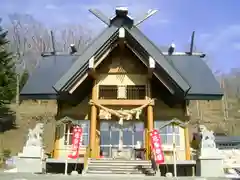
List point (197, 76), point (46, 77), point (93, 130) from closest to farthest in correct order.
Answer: point (93, 130)
point (197, 76)
point (46, 77)

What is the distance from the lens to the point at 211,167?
1368cm

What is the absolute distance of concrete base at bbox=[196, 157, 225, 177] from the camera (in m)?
13.6

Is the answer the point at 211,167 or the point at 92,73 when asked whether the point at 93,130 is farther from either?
the point at 211,167

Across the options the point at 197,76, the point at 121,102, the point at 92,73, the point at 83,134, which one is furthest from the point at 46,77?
the point at 197,76

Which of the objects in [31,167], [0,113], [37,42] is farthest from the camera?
[37,42]

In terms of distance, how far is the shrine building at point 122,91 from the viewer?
49.8ft

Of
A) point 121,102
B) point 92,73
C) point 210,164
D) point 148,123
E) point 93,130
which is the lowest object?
point 210,164

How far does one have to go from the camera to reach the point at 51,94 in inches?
632

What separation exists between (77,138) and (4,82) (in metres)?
14.8

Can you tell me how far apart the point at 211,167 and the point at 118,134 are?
5.31m

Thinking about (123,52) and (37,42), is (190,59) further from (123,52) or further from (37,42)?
(37,42)

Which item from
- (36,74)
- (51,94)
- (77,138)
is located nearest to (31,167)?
(77,138)

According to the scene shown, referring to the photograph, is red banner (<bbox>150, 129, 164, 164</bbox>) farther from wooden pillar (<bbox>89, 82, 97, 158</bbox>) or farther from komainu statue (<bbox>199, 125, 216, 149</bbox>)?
wooden pillar (<bbox>89, 82, 97, 158</bbox>)

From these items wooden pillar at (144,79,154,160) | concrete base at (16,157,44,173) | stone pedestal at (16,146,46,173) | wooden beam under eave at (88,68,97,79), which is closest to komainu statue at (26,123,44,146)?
stone pedestal at (16,146,46,173)
